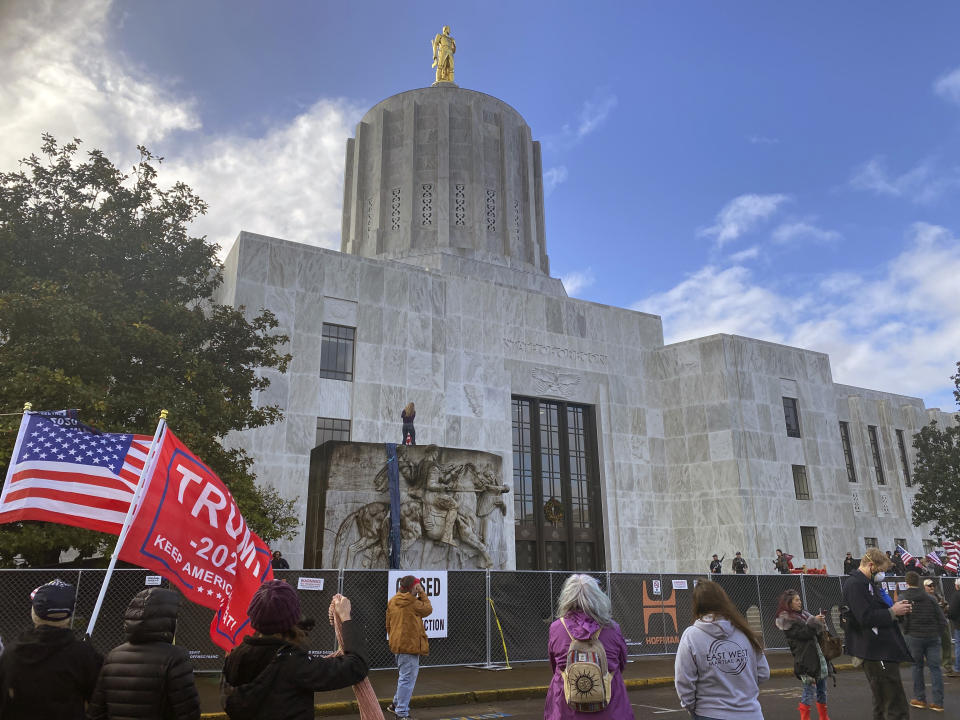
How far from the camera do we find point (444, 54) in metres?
40.6

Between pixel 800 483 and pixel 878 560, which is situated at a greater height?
pixel 800 483

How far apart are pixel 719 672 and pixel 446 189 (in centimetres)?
3337

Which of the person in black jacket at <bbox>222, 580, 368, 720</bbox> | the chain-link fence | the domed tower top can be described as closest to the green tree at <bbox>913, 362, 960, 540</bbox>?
the chain-link fence

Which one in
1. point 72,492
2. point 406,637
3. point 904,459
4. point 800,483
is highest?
point 904,459

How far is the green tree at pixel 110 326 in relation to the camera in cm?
1392

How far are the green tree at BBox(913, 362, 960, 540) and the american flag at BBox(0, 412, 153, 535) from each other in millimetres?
38284

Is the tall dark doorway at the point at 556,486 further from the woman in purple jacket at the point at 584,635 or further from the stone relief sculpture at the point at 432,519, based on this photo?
the woman in purple jacket at the point at 584,635

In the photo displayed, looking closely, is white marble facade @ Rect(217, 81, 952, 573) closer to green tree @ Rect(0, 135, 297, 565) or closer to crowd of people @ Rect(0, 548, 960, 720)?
green tree @ Rect(0, 135, 297, 565)

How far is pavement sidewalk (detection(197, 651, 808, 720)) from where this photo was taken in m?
10.3

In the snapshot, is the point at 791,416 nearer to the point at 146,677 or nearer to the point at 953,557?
the point at 953,557

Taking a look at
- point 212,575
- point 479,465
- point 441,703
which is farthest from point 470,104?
point 212,575

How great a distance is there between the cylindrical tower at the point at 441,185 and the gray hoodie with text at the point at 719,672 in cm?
3041

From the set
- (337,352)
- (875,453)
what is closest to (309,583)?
(337,352)

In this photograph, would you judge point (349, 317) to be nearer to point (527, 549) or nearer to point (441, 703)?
point (527, 549)
